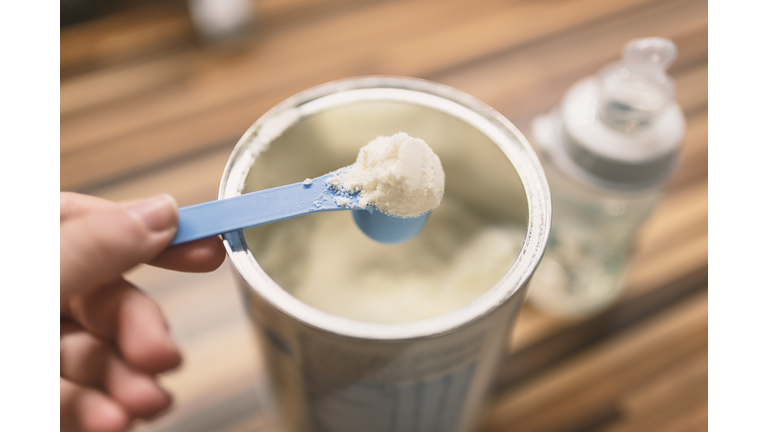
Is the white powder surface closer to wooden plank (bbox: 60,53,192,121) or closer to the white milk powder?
the white milk powder

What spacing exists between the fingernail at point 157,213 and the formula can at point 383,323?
0.04 metres

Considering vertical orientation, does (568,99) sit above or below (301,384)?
above

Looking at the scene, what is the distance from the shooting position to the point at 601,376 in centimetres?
57

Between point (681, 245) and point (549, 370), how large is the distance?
231 mm

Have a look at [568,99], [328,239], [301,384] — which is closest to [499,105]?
[568,99]

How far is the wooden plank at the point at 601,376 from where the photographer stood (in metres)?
0.55

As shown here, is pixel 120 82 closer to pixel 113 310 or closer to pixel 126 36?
pixel 126 36

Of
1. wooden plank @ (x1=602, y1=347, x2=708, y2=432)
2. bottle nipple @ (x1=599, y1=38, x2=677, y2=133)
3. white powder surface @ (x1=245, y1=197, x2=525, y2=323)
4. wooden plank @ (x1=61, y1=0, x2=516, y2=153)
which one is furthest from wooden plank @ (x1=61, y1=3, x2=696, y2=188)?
wooden plank @ (x1=602, y1=347, x2=708, y2=432)

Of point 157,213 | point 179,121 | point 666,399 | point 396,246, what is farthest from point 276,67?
point 666,399

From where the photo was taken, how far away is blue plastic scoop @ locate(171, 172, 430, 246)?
0.33 meters

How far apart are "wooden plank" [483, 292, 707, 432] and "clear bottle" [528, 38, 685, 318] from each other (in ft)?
0.17
